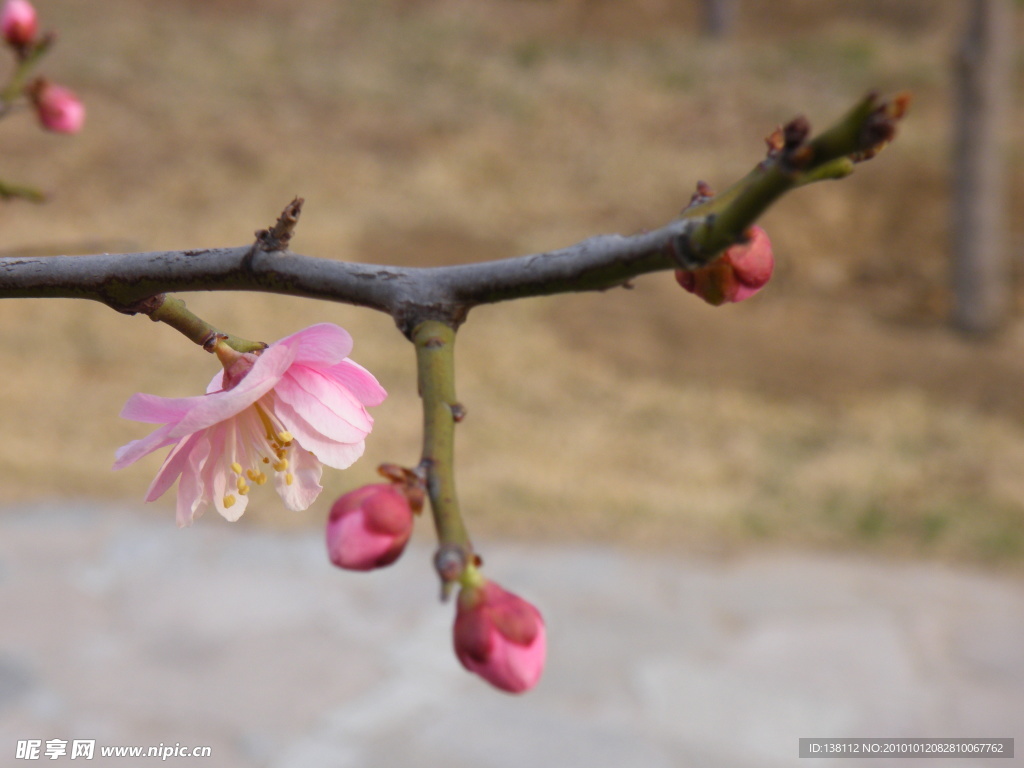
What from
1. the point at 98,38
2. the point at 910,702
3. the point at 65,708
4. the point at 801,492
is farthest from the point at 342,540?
the point at 98,38

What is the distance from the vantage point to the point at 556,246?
4.43 meters

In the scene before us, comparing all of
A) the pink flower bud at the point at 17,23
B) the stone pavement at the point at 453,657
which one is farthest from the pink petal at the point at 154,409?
the stone pavement at the point at 453,657

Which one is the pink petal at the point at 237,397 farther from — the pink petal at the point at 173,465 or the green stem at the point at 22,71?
the green stem at the point at 22,71

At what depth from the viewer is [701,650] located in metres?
2.09

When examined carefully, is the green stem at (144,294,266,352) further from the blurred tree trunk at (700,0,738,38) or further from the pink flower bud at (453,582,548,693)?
the blurred tree trunk at (700,0,738,38)

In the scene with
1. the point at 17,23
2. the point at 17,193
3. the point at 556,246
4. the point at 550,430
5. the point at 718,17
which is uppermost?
the point at 718,17

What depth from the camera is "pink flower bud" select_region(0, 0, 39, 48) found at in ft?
3.59

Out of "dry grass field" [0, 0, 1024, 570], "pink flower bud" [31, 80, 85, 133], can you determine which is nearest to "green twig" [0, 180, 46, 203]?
"dry grass field" [0, 0, 1024, 570]

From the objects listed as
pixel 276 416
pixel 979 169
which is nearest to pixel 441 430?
pixel 276 416

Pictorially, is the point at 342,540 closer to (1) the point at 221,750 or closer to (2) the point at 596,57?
(1) the point at 221,750

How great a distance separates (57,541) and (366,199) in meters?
2.94

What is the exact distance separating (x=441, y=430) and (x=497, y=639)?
0.07 meters

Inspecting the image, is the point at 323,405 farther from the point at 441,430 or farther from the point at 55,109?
the point at 55,109

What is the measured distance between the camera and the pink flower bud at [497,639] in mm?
312
